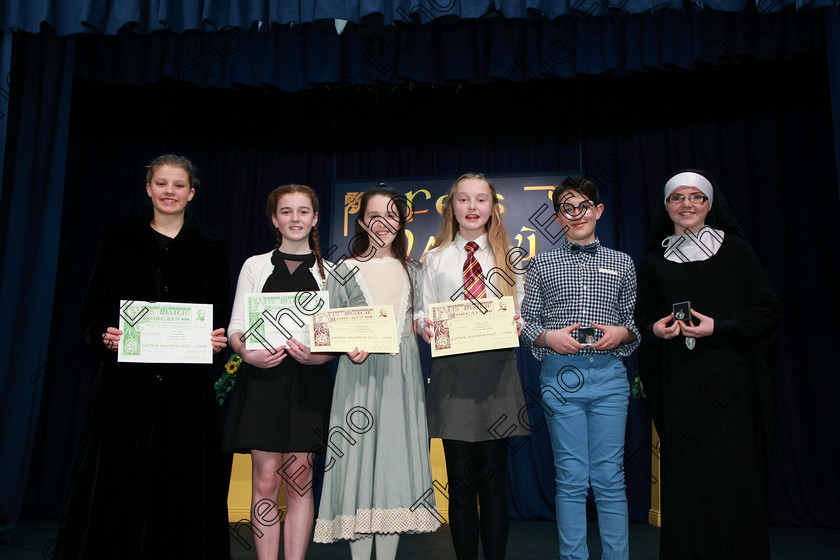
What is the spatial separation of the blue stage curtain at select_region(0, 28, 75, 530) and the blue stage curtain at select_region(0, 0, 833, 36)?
384 mm

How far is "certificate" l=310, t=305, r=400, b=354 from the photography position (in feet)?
8.18

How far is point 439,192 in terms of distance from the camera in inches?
195

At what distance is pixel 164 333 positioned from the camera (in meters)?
2.48

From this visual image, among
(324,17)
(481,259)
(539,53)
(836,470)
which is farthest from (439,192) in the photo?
(836,470)

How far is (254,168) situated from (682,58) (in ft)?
11.2

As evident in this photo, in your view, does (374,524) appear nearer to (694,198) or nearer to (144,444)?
(144,444)

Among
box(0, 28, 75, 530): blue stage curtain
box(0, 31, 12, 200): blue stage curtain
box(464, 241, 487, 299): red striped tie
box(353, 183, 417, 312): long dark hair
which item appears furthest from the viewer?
box(0, 28, 75, 530): blue stage curtain

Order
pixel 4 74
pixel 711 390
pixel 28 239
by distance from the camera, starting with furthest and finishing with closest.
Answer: pixel 28 239 → pixel 4 74 → pixel 711 390

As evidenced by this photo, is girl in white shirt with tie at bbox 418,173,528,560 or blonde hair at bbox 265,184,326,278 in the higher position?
blonde hair at bbox 265,184,326,278

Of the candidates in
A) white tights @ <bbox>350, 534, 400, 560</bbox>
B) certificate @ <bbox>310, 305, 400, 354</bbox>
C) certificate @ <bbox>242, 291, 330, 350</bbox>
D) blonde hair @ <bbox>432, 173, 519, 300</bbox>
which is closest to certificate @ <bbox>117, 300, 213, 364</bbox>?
certificate @ <bbox>242, 291, 330, 350</bbox>

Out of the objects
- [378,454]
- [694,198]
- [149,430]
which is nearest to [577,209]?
[694,198]

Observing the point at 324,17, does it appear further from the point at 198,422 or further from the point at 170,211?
the point at 198,422

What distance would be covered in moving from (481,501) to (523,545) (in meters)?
1.60

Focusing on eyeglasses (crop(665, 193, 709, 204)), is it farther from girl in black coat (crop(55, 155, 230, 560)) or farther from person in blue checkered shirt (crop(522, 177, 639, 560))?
girl in black coat (crop(55, 155, 230, 560))
